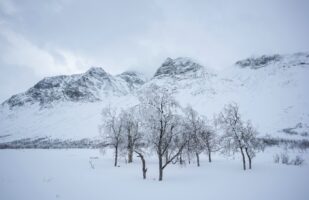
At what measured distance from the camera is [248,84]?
162m

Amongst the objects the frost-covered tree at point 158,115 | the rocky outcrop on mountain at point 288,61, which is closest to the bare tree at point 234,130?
the frost-covered tree at point 158,115

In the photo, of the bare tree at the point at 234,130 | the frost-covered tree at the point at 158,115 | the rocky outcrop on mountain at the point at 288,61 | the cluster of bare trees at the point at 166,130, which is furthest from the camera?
the rocky outcrop on mountain at the point at 288,61

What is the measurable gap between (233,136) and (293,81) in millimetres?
130149

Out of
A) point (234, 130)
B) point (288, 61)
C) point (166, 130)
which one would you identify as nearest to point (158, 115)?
point (166, 130)

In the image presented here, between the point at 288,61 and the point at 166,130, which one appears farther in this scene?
the point at 288,61

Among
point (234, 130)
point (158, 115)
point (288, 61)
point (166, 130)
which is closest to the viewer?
point (158, 115)

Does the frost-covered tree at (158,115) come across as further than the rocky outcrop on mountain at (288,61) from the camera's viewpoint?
No

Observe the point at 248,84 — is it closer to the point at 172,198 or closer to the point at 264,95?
the point at 264,95

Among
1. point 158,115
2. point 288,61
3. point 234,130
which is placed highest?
point 288,61

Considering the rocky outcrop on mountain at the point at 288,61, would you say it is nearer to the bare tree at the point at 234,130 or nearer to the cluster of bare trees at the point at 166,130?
the cluster of bare trees at the point at 166,130

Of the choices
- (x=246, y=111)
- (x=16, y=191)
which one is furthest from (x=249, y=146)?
(x=246, y=111)

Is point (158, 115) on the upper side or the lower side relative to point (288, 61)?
lower

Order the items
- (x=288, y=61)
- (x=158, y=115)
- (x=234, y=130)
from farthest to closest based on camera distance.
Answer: (x=288, y=61) < (x=234, y=130) < (x=158, y=115)

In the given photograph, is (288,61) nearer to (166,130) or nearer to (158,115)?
(166,130)
